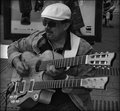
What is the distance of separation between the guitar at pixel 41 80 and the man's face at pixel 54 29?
12 centimetres

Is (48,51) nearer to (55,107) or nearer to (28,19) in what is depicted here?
(55,107)

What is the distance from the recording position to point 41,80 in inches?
118

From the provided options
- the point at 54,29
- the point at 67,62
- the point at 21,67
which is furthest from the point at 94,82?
the point at 21,67

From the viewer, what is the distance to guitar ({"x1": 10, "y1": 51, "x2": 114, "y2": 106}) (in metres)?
2.66

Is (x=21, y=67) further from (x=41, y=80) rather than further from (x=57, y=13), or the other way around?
(x=57, y=13)

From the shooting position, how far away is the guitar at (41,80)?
2656 millimetres

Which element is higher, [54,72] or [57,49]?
[57,49]

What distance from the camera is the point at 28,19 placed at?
4.21 m

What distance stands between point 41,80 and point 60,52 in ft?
0.81

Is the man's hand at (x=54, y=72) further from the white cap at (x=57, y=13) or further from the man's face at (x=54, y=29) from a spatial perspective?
the white cap at (x=57, y=13)

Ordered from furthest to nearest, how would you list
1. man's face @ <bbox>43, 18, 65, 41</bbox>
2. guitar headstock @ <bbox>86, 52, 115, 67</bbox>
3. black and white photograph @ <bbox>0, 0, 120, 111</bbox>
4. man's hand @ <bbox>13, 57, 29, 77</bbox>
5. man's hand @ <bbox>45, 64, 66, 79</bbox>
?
1. man's hand @ <bbox>13, 57, 29, 77</bbox>
2. man's face @ <bbox>43, 18, 65, 41</bbox>
3. man's hand @ <bbox>45, 64, 66, 79</bbox>
4. black and white photograph @ <bbox>0, 0, 120, 111</bbox>
5. guitar headstock @ <bbox>86, 52, 115, 67</bbox>

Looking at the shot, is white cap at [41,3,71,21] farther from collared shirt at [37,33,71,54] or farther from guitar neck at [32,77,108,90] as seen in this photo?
guitar neck at [32,77,108,90]

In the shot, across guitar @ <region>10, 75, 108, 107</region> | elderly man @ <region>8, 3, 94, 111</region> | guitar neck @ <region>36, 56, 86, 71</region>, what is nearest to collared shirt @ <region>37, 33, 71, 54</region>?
elderly man @ <region>8, 3, 94, 111</region>

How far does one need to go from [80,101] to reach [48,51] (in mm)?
423
